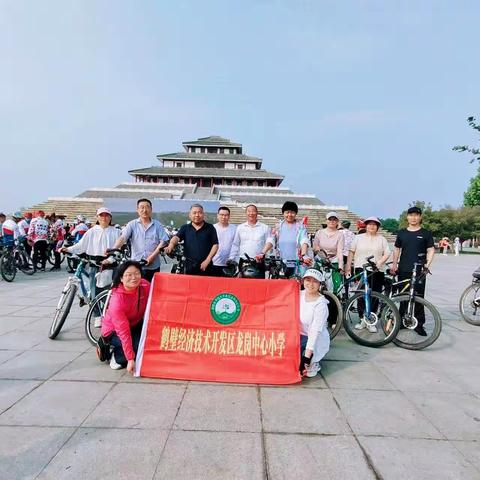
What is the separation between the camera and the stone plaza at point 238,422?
2068mm

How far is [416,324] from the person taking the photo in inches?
177

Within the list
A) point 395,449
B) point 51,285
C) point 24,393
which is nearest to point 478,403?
point 395,449

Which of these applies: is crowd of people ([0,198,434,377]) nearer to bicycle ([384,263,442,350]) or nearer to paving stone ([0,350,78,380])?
bicycle ([384,263,442,350])

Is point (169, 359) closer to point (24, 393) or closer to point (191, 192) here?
point (24, 393)

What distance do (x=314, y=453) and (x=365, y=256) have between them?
3.19 metres

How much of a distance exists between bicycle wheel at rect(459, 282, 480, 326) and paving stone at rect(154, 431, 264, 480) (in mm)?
5166

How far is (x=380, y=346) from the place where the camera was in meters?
4.34

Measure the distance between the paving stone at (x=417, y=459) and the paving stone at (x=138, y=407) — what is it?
4.49 feet

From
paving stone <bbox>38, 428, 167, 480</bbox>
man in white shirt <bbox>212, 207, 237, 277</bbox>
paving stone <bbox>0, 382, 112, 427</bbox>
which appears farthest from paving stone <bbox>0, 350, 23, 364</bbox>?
man in white shirt <bbox>212, 207, 237, 277</bbox>

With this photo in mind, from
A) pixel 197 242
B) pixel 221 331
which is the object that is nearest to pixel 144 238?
pixel 197 242

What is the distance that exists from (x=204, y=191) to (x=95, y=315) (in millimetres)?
45228

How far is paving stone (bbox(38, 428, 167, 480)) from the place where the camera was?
1972 millimetres

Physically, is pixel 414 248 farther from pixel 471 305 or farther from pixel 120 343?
pixel 120 343

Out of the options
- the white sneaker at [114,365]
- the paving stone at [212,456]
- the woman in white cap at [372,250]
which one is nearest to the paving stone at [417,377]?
the woman in white cap at [372,250]
